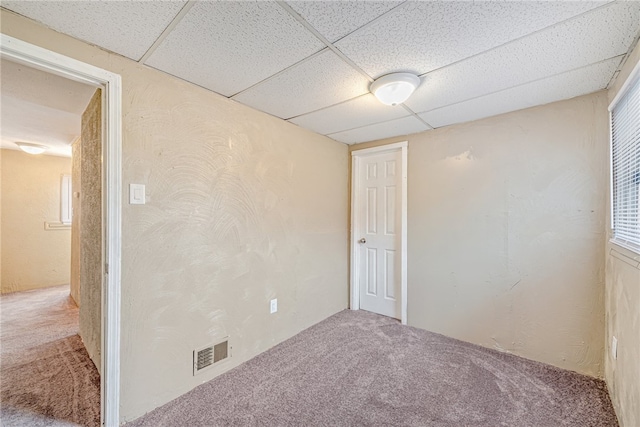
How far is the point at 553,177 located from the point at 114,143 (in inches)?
124

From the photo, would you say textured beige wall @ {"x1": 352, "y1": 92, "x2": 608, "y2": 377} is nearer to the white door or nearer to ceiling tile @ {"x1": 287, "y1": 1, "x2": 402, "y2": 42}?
the white door

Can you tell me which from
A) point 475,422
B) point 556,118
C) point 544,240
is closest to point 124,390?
point 475,422

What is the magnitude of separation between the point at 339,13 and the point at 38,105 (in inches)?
103

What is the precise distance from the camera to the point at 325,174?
10.1ft

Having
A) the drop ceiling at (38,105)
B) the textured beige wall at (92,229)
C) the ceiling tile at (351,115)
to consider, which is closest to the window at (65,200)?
the drop ceiling at (38,105)

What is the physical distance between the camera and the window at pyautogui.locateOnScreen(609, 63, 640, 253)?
1419 millimetres

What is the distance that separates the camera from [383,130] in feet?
9.22

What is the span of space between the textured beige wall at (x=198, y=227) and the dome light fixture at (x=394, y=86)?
1065mm

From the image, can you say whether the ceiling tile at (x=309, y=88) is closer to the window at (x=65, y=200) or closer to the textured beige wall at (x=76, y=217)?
the textured beige wall at (x=76, y=217)

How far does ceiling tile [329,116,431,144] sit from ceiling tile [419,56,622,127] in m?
0.15

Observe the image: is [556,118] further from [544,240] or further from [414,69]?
[414,69]

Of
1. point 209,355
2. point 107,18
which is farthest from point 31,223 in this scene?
point 107,18

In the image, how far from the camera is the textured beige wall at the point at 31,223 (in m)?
3.94

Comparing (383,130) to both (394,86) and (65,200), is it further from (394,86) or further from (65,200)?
(65,200)
